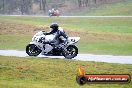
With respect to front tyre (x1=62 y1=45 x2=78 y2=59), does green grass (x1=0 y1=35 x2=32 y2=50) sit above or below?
below

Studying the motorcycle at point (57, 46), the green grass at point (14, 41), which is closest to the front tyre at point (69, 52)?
the motorcycle at point (57, 46)

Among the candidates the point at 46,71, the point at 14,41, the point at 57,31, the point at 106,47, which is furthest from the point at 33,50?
the point at 14,41

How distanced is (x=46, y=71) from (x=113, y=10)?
6026 cm

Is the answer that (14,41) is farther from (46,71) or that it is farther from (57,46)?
(46,71)

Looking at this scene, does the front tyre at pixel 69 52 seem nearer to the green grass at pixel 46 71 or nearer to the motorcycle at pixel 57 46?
the motorcycle at pixel 57 46

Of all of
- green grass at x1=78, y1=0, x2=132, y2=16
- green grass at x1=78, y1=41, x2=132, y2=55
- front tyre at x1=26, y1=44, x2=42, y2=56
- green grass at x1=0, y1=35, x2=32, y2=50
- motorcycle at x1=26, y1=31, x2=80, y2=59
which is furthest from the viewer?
green grass at x1=78, y1=0, x2=132, y2=16

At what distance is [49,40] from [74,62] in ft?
8.95

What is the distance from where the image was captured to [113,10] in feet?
248

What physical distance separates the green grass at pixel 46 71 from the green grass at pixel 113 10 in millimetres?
53041

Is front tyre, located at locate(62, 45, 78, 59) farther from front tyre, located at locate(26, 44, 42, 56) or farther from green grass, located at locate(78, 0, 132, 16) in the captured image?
green grass, located at locate(78, 0, 132, 16)

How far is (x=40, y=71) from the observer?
16.6 meters

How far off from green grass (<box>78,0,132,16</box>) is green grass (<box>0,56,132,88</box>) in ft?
174

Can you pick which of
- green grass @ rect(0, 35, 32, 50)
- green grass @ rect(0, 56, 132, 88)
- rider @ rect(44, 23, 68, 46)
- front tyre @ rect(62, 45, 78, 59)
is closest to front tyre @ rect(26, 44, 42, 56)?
rider @ rect(44, 23, 68, 46)

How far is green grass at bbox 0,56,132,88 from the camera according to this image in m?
14.3
